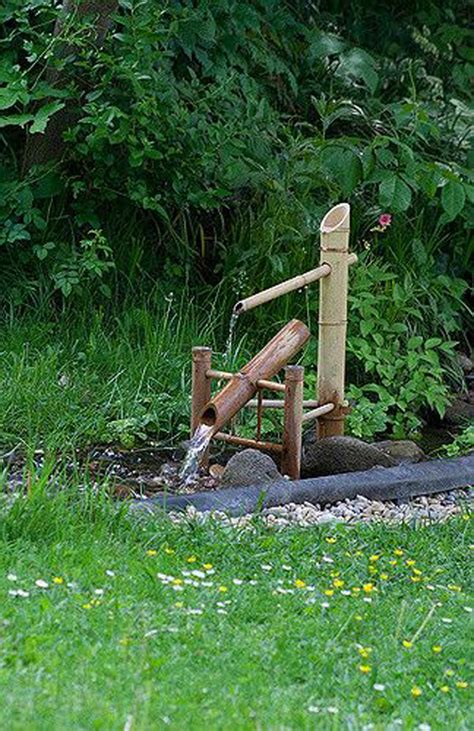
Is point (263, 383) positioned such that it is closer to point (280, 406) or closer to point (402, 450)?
point (280, 406)

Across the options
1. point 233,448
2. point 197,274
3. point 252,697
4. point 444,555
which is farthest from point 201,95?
point 252,697

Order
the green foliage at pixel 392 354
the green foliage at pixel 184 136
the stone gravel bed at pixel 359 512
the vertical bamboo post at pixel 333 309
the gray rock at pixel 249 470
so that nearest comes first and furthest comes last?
the stone gravel bed at pixel 359 512 → the gray rock at pixel 249 470 → the vertical bamboo post at pixel 333 309 → the green foliage at pixel 184 136 → the green foliage at pixel 392 354

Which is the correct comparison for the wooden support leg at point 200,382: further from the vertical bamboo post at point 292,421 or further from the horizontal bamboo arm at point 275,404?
the vertical bamboo post at point 292,421

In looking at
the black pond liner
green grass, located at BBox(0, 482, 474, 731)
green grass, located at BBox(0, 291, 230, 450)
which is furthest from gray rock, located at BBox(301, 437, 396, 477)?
green grass, located at BBox(0, 482, 474, 731)

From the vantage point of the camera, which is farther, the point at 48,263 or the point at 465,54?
the point at 465,54

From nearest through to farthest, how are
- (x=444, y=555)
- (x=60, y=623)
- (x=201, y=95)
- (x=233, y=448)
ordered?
(x=60, y=623) → (x=444, y=555) → (x=233, y=448) → (x=201, y=95)

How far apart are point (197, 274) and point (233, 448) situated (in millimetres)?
1803

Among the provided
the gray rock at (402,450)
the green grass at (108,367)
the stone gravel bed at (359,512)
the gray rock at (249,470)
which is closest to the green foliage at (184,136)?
the green grass at (108,367)

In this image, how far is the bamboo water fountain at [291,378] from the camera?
6.67 metres

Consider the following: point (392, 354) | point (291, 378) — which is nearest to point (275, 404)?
point (291, 378)

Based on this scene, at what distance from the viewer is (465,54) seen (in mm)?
10617

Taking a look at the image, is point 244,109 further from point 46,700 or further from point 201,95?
point 46,700

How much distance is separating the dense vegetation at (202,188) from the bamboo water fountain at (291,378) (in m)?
0.70

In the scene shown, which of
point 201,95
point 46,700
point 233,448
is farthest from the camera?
point 201,95
